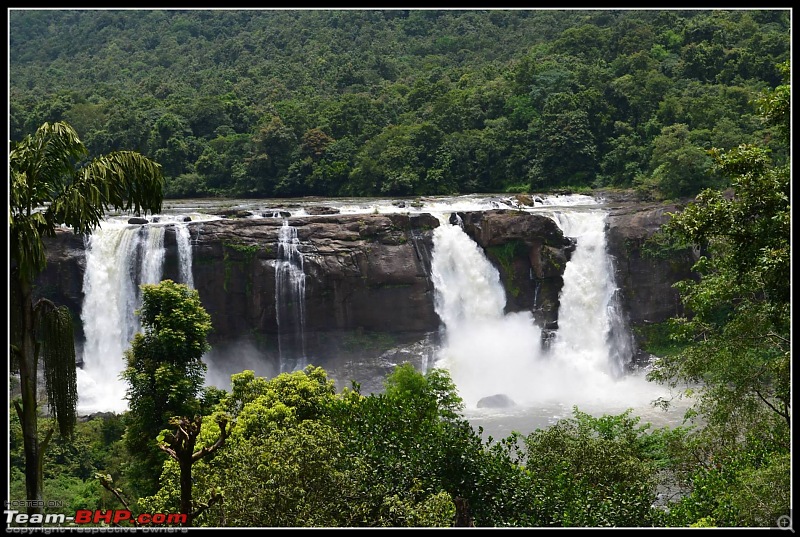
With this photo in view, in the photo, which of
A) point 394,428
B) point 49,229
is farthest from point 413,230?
point 49,229

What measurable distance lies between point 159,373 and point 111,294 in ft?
33.6

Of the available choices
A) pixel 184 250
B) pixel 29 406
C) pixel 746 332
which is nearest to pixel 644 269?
pixel 184 250

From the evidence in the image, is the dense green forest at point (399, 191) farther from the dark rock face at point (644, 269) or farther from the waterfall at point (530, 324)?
the waterfall at point (530, 324)

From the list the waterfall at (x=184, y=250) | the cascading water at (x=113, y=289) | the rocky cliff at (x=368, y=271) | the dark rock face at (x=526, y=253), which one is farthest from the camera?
the dark rock face at (x=526, y=253)

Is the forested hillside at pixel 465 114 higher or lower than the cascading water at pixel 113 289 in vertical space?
higher

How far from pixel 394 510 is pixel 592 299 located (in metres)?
19.2

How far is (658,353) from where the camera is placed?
2614cm

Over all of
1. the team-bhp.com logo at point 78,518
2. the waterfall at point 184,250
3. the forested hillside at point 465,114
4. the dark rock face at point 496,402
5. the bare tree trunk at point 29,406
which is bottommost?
the dark rock face at point 496,402

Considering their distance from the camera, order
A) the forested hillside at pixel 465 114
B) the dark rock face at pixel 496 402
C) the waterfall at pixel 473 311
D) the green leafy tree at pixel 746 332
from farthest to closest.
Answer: the forested hillside at pixel 465 114, the waterfall at pixel 473 311, the dark rock face at pixel 496 402, the green leafy tree at pixel 746 332

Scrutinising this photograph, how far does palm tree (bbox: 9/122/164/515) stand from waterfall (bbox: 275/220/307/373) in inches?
777

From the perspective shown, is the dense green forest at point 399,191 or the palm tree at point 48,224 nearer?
the palm tree at point 48,224

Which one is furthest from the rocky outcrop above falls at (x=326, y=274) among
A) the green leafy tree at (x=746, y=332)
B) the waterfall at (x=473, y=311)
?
the green leafy tree at (x=746, y=332)

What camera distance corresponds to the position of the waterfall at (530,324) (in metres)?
25.8

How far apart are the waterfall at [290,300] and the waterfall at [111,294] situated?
3.50m
